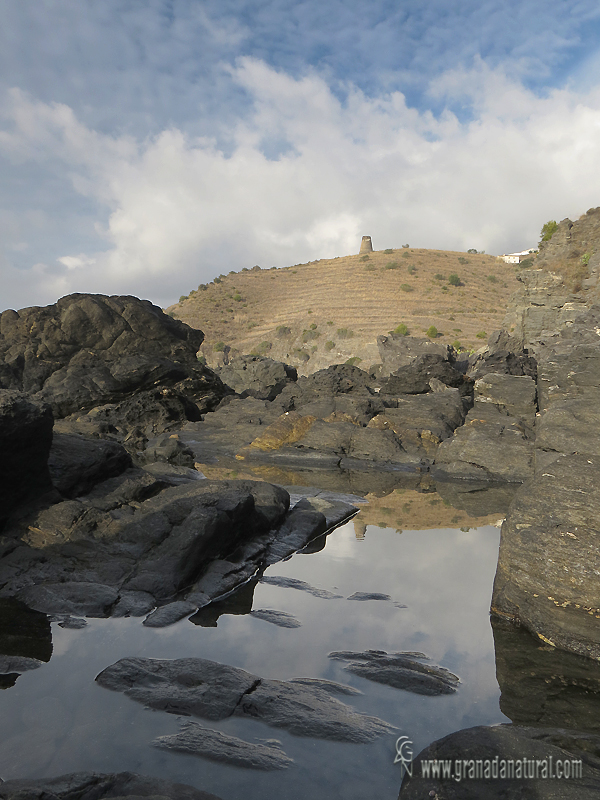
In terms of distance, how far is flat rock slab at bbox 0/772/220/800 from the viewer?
9.00 ft

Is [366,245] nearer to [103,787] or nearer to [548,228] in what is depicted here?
[548,228]

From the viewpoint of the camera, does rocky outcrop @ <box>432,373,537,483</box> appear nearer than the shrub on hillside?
Yes

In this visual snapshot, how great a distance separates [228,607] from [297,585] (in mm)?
1033

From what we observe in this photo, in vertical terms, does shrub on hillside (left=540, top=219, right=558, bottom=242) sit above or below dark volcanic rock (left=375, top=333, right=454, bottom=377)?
above

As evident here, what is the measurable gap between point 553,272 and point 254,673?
108 ft

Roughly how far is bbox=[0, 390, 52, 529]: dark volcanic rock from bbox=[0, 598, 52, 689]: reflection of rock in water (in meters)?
1.60

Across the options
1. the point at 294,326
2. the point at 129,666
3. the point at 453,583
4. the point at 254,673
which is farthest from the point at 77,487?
the point at 294,326

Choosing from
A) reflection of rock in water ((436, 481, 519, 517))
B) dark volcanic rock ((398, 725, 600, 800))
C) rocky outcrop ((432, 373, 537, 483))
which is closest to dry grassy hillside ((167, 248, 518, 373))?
rocky outcrop ((432, 373, 537, 483))

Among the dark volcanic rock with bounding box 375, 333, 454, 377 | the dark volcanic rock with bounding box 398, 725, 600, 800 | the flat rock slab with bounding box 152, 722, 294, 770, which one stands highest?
the dark volcanic rock with bounding box 375, 333, 454, 377

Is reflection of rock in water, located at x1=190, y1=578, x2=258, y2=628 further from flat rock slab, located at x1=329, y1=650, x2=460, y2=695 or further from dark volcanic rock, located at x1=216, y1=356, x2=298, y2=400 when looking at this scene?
dark volcanic rock, located at x1=216, y1=356, x2=298, y2=400

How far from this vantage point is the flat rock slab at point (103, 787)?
2744 millimetres

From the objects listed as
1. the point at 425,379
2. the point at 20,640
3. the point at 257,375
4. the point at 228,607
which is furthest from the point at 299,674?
the point at 257,375

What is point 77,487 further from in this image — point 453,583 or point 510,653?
point 510,653

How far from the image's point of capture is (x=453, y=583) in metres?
6.72
